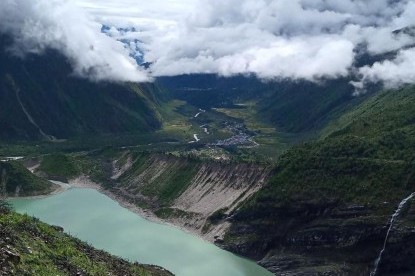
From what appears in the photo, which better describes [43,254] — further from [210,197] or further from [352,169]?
[210,197]

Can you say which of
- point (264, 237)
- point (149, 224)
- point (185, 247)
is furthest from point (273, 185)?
point (149, 224)

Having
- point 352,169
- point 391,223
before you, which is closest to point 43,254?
point 391,223

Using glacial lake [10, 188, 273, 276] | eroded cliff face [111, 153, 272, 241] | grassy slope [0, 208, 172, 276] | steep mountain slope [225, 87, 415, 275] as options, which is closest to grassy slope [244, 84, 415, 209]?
steep mountain slope [225, 87, 415, 275]

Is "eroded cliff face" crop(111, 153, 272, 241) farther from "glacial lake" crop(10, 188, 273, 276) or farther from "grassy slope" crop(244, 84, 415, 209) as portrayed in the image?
"grassy slope" crop(244, 84, 415, 209)

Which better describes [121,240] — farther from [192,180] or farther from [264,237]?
[192,180]

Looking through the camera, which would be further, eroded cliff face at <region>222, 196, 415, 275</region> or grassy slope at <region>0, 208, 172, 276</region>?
eroded cliff face at <region>222, 196, 415, 275</region>
